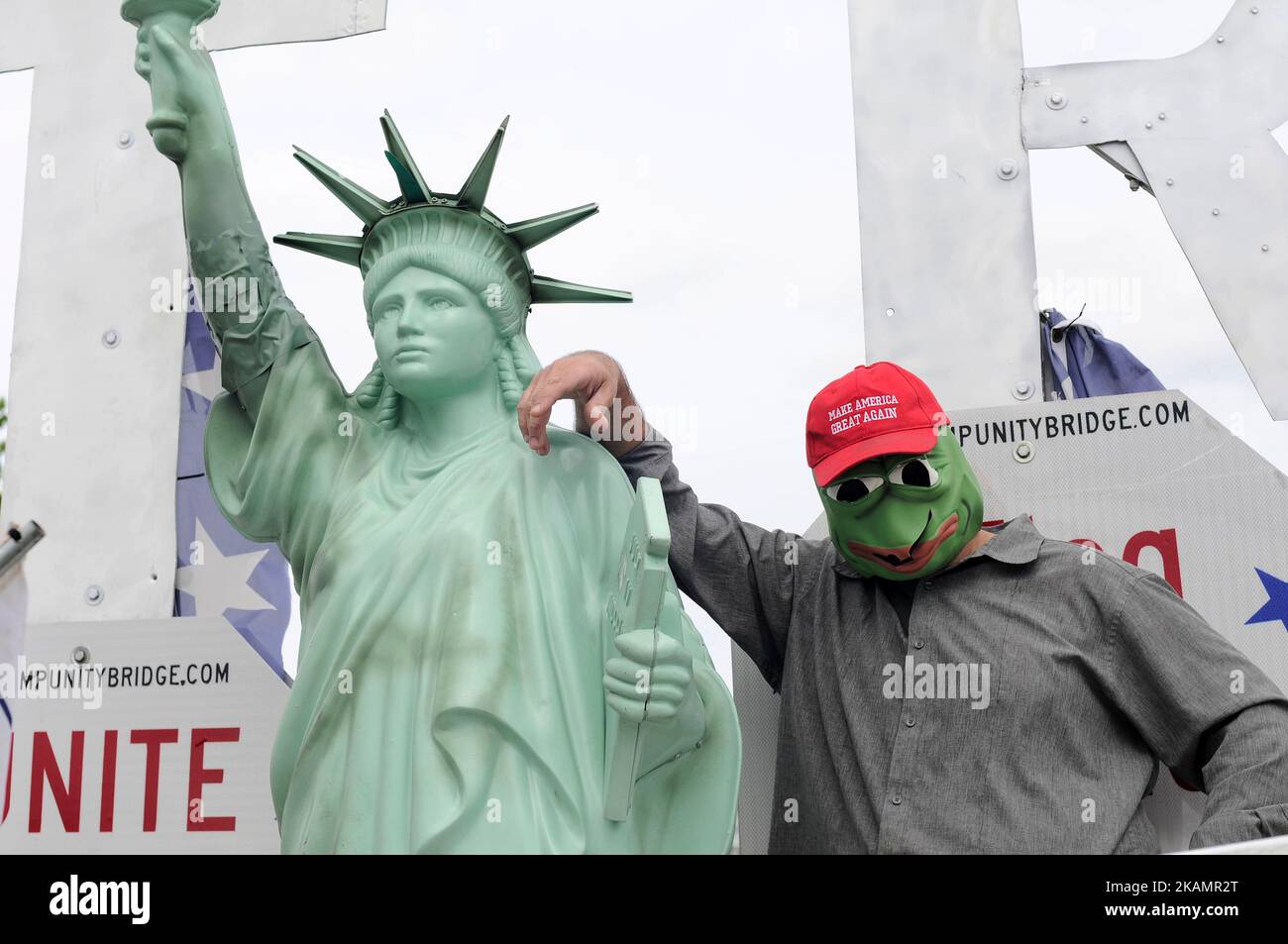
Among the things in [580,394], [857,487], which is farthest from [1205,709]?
[580,394]

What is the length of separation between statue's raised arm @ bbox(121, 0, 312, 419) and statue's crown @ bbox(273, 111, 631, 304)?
0.37 feet

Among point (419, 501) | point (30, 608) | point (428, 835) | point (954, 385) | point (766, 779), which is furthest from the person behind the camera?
point (30, 608)

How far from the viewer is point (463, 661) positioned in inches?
132

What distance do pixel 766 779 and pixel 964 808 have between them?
2.28ft

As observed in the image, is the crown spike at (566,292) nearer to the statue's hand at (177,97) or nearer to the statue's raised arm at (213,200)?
the statue's raised arm at (213,200)

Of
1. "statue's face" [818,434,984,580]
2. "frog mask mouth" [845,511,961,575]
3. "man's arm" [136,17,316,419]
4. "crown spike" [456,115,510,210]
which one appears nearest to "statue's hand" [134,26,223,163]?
"man's arm" [136,17,316,419]

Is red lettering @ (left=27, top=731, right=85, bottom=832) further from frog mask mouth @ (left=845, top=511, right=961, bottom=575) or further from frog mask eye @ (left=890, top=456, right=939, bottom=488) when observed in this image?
frog mask eye @ (left=890, top=456, right=939, bottom=488)

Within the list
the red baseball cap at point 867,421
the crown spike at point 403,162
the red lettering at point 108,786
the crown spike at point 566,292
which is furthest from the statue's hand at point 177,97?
the red lettering at point 108,786

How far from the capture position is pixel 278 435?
3.81m

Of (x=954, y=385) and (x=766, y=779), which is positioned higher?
(x=954, y=385)

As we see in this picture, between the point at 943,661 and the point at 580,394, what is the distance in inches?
39.6

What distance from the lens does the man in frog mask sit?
364cm

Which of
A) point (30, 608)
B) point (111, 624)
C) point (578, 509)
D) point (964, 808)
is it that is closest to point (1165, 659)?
point (964, 808)

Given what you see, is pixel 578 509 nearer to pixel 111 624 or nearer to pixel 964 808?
pixel 964 808
